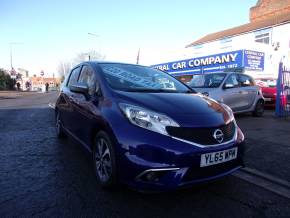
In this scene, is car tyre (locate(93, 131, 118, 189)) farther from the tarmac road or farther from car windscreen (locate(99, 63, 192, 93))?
car windscreen (locate(99, 63, 192, 93))

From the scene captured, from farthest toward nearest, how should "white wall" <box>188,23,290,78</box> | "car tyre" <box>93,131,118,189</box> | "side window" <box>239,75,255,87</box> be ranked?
"white wall" <box>188,23,290,78</box> < "side window" <box>239,75,255,87</box> < "car tyre" <box>93,131,118,189</box>

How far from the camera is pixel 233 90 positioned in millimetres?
9039

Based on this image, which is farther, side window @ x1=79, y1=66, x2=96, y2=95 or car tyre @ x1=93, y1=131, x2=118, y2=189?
side window @ x1=79, y1=66, x2=96, y2=95

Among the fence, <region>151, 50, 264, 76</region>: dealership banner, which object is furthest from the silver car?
<region>151, 50, 264, 76</region>: dealership banner

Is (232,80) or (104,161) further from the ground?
(232,80)

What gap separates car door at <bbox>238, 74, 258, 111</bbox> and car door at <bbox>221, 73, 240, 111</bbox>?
22 cm

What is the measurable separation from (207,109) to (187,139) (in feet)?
2.09

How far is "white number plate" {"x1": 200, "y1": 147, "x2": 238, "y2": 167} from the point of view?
281 centimetres

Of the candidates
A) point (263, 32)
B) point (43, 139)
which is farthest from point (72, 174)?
point (263, 32)

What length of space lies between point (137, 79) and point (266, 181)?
2128 mm

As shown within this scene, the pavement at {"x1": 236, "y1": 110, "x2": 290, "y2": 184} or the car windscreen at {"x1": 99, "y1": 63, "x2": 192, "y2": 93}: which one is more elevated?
the car windscreen at {"x1": 99, "y1": 63, "x2": 192, "y2": 93}

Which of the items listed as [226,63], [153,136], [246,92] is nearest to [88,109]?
[153,136]

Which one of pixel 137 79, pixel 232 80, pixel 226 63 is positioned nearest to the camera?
pixel 137 79

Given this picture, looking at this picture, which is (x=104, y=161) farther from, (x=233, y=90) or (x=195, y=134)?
(x=233, y=90)
